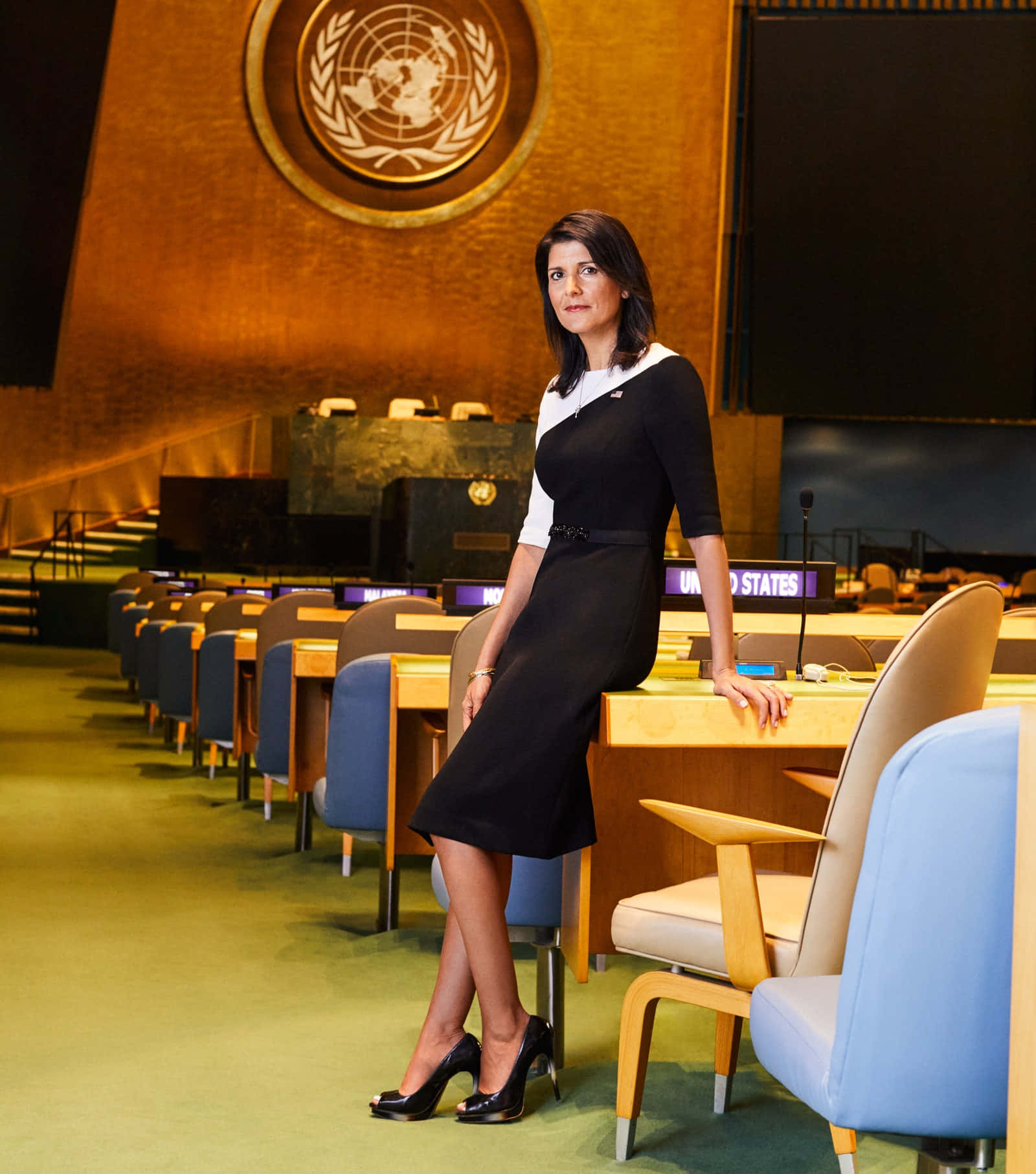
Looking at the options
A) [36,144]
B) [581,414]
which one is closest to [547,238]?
[581,414]

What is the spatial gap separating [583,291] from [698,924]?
2.82 feet

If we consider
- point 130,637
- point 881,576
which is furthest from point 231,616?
point 881,576

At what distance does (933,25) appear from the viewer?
9.94 m

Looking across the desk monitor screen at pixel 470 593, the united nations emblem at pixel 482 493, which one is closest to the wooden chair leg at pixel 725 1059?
the desk monitor screen at pixel 470 593

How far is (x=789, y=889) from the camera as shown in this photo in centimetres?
181

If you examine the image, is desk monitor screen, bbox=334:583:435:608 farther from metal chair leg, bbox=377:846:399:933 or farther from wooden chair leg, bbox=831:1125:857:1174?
wooden chair leg, bbox=831:1125:857:1174

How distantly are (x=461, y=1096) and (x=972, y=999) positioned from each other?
3.79 feet

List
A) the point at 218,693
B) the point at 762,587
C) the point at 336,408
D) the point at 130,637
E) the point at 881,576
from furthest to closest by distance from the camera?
the point at 336,408
the point at 881,576
the point at 130,637
the point at 218,693
the point at 762,587

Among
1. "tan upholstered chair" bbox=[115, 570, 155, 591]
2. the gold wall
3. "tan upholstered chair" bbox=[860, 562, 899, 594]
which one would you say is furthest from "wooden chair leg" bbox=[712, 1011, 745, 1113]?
the gold wall

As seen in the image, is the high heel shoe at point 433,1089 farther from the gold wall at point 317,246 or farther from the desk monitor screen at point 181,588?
the gold wall at point 317,246

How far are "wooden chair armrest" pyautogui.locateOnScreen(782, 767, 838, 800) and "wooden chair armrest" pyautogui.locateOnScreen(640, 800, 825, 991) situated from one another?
0.25 meters

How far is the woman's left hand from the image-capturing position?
1697mm

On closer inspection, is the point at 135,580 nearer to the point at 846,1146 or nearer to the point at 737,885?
the point at 737,885

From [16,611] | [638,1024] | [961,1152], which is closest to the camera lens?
[961,1152]
